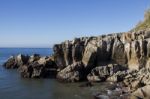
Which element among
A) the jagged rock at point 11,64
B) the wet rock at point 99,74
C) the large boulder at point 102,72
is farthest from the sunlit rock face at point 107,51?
the jagged rock at point 11,64

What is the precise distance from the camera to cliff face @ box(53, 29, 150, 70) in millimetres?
74688

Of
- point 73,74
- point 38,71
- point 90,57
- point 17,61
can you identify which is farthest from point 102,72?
point 17,61

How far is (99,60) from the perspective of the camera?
260 feet

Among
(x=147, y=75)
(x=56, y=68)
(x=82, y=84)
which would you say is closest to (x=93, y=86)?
(x=82, y=84)

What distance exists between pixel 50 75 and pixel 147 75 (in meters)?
30.1

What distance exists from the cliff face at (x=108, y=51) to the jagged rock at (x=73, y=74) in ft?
10.1

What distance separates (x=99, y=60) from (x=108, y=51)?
3278 mm

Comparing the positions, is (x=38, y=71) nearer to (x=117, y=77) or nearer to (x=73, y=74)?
(x=73, y=74)

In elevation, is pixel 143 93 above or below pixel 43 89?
above

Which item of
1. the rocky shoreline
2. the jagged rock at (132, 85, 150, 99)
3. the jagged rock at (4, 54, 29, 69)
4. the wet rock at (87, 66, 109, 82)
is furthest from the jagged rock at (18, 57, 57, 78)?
the jagged rock at (132, 85, 150, 99)

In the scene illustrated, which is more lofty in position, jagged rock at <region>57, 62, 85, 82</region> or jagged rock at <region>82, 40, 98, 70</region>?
jagged rock at <region>82, 40, 98, 70</region>

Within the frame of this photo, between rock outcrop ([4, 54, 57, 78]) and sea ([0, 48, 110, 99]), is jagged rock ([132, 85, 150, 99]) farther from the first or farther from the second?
rock outcrop ([4, 54, 57, 78])

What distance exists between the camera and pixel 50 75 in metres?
82.0

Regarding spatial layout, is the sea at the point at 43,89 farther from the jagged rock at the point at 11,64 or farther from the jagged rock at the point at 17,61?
the jagged rock at the point at 11,64
